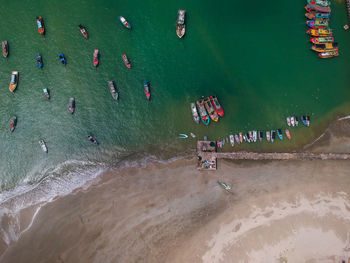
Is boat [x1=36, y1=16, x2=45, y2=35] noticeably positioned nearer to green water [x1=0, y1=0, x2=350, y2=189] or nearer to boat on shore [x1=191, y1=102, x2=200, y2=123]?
green water [x1=0, y1=0, x2=350, y2=189]

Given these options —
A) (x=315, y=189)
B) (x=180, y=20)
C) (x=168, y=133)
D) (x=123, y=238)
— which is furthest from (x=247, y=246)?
(x=180, y=20)

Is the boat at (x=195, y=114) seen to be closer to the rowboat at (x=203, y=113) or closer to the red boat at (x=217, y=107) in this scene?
the rowboat at (x=203, y=113)

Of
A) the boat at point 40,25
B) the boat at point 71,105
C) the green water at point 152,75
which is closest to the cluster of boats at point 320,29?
the green water at point 152,75

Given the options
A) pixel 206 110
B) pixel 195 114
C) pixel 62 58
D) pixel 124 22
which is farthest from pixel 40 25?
pixel 206 110

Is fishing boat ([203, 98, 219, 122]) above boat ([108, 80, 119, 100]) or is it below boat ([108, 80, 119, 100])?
below

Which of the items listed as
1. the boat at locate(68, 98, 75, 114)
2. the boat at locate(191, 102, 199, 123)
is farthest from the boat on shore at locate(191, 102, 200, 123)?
the boat at locate(68, 98, 75, 114)

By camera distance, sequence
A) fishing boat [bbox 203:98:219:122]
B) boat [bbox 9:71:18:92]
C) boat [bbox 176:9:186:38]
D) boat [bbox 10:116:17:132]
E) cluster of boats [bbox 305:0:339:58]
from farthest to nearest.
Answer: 1. cluster of boats [bbox 305:0:339:58]
2. boat [bbox 176:9:186:38]
3. fishing boat [bbox 203:98:219:122]
4. boat [bbox 9:71:18:92]
5. boat [bbox 10:116:17:132]

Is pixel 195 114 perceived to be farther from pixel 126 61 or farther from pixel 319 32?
pixel 319 32
